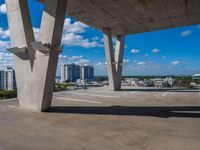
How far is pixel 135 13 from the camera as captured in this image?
13.3 metres

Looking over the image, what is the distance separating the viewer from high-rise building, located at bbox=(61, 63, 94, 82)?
79.8 meters

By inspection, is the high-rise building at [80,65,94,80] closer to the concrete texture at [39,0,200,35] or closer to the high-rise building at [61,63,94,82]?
the high-rise building at [61,63,94,82]

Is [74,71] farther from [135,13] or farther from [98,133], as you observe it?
[98,133]

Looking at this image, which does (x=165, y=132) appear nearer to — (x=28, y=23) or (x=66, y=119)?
(x=66, y=119)

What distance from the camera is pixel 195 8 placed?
12375 millimetres

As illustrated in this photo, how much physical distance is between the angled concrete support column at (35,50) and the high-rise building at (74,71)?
234 ft

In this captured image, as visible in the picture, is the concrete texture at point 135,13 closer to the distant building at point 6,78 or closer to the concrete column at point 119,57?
the concrete column at point 119,57

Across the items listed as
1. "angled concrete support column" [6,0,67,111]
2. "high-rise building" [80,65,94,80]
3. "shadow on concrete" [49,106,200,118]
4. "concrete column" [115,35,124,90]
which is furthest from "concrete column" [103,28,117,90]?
"high-rise building" [80,65,94,80]

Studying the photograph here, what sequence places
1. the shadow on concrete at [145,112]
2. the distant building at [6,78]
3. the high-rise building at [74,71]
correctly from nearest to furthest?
the shadow on concrete at [145,112] → the high-rise building at [74,71] → the distant building at [6,78]

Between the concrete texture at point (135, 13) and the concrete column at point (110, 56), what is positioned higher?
the concrete texture at point (135, 13)

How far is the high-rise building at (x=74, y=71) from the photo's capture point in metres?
79.8

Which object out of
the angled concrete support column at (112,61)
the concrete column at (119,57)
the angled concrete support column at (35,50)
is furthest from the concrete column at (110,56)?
the angled concrete support column at (35,50)

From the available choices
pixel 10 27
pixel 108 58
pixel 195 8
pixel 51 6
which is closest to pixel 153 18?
pixel 195 8

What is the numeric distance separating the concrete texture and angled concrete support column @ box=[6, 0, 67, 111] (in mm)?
4551
